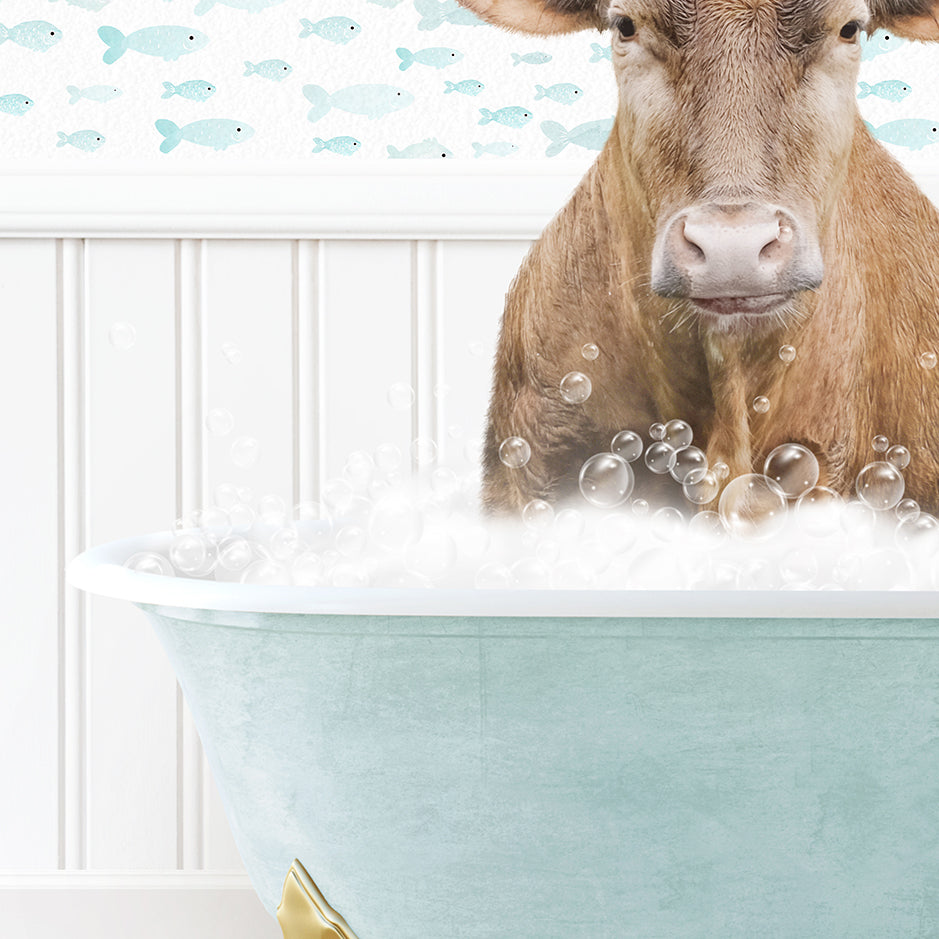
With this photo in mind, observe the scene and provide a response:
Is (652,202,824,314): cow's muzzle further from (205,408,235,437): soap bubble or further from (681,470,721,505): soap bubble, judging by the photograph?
(205,408,235,437): soap bubble

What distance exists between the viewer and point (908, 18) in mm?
1163

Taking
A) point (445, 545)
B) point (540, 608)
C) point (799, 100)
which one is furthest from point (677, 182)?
point (540, 608)

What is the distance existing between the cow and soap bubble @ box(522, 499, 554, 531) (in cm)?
2

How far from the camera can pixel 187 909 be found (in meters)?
1.28

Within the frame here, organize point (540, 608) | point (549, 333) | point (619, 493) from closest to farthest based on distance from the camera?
point (540, 608), point (619, 493), point (549, 333)

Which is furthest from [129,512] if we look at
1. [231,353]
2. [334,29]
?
[334,29]

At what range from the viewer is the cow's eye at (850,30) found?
42.9 inches

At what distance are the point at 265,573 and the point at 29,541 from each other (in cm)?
50

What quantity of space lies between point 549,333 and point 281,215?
0.41 meters

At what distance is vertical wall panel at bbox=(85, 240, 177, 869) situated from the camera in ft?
4.13

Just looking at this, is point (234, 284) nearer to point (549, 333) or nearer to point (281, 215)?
point (281, 215)

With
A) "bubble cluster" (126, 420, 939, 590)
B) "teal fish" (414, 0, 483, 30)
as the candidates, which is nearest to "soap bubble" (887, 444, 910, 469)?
"bubble cluster" (126, 420, 939, 590)

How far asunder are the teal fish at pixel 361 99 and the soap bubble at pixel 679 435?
58cm

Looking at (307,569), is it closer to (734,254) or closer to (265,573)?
(265,573)
